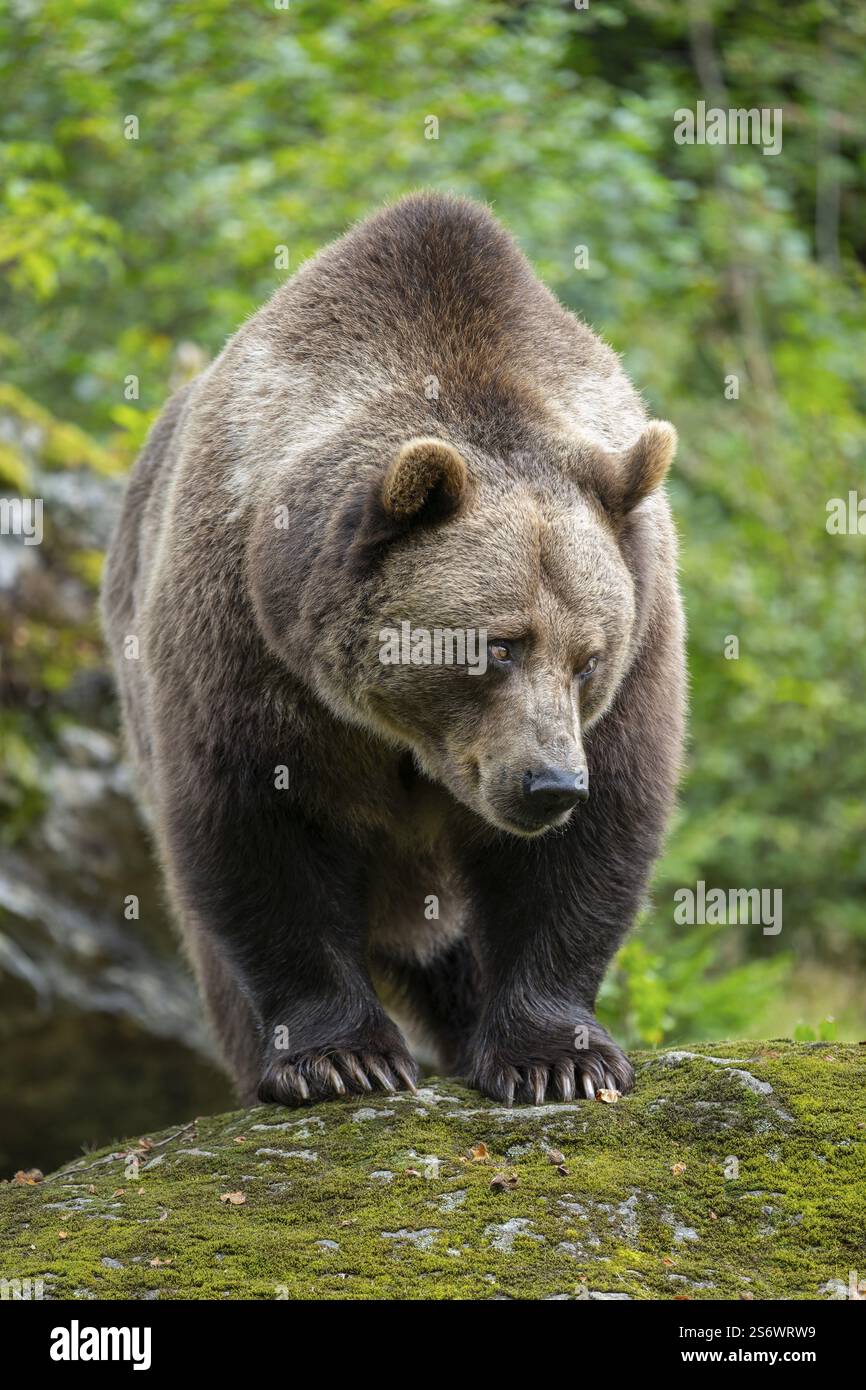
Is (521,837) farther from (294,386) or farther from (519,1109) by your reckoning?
(294,386)

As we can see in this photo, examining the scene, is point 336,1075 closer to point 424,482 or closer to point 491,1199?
point 491,1199

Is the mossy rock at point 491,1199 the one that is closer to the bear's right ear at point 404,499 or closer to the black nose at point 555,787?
the black nose at point 555,787

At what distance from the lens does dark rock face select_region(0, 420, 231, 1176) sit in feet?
32.6

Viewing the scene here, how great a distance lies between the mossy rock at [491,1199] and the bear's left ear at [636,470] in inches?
79.7

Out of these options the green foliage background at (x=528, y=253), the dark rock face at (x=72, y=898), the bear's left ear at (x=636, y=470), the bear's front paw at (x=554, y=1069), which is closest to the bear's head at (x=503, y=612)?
the bear's left ear at (x=636, y=470)

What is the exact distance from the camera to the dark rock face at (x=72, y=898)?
993cm

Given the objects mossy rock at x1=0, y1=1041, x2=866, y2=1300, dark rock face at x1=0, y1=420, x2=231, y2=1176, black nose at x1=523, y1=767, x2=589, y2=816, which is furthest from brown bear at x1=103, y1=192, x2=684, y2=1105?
dark rock face at x1=0, y1=420, x2=231, y2=1176

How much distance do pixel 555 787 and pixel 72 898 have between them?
5669mm

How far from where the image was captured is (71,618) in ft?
34.9

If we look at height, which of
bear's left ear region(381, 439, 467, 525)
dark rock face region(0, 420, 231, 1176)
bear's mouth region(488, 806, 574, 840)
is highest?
bear's left ear region(381, 439, 467, 525)

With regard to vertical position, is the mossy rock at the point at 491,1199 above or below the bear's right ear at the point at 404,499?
below

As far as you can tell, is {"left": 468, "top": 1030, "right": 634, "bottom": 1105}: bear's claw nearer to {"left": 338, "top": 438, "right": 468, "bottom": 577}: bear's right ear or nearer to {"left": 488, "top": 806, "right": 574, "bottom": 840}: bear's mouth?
{"left": 488, "top": 806, "right": 574, "bottom": 840}: bear's mouth

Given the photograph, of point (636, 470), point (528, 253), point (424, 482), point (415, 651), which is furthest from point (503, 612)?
point (528, 253)

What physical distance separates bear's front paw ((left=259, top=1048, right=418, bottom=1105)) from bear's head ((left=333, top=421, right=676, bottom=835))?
1.09 meters
